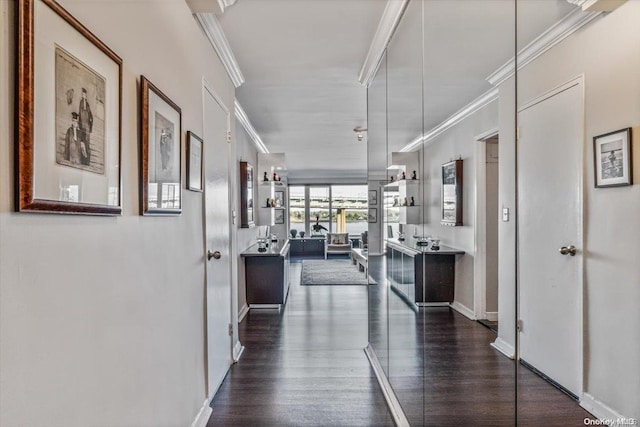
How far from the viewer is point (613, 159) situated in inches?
25.2

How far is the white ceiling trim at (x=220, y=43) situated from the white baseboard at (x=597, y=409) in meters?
2.43

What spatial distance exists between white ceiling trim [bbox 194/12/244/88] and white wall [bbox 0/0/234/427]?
7.3 inches

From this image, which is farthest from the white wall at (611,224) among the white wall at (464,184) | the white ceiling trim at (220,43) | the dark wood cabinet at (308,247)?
the dark wood cabinet at (308,247)

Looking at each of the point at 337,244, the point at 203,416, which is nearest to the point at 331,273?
the point at 337,244

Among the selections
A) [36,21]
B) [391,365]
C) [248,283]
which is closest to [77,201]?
[36,21]

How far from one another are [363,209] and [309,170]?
1.98m

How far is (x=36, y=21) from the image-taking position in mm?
771

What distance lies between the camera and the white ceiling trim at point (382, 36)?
2.08 metres

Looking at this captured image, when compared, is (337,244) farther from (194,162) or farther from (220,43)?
(194,162)

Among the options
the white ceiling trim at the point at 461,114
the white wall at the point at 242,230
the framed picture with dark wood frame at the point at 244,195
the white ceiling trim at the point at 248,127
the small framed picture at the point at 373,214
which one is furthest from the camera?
the framed picture with dark wood frame at the point at 244,195

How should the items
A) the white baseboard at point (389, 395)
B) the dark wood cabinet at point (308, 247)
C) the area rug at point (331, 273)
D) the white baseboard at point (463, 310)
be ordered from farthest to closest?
the dark wood cabinet at point (308, 247) → the area rug at point (331, 273) → the white baseboard at point (389, 395) → the white baseboard at point (463, 310)

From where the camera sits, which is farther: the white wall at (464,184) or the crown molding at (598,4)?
the white wall at (464,184)

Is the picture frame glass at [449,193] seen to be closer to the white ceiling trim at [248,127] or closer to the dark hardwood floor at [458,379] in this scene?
the dark hardwood floor at [458,379]

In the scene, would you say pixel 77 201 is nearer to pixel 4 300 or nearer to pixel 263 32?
pixel 4 300
